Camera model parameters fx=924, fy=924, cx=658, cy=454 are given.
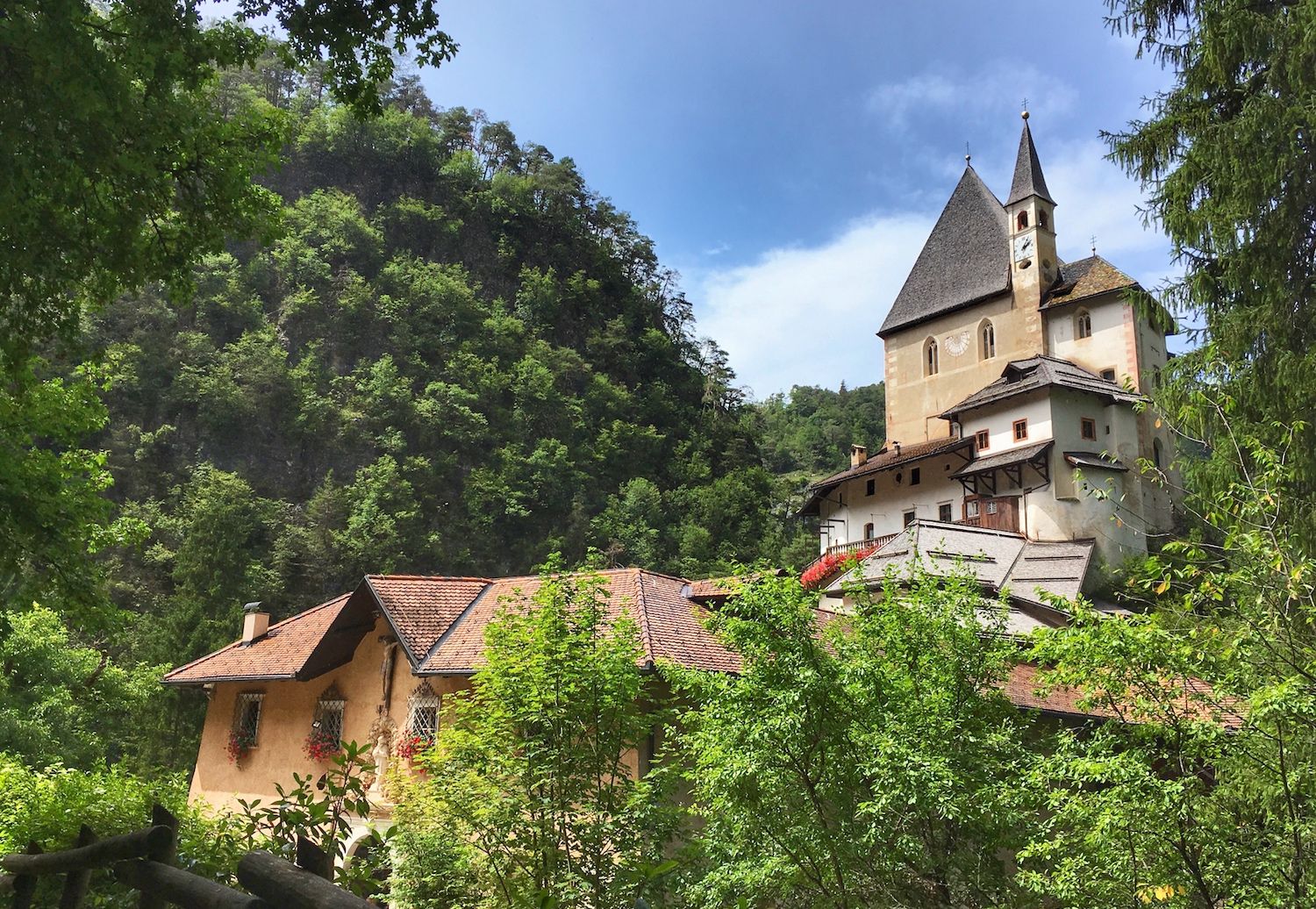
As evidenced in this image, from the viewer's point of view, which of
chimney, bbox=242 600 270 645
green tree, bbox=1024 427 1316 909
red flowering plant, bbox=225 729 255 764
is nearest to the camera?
green tree, bbox=1024 427 1316 909

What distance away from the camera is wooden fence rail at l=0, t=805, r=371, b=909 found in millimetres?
2555

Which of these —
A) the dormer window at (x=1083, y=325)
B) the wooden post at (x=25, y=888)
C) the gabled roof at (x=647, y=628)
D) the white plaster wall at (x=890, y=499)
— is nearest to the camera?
the wooden post at (x=25, y=888)

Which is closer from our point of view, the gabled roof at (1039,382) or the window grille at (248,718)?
the window grille at (248,718)

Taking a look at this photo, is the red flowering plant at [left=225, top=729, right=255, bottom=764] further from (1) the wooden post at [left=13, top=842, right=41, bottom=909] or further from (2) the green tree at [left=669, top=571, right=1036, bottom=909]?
(1) the wooden post at [left=13, top=842, right=41, bottom=909]

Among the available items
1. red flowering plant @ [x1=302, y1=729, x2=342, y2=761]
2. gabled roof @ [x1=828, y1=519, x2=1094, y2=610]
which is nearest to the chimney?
red flowering plant @ [x1=302, y1=729, x2=342, y2=761]

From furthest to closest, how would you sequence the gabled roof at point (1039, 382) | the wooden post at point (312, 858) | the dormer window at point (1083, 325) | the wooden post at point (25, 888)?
the dormer window at point (1083, 325), the gabled roof at point (1039, 382), the wooden post at point (25, 888), the wooden post at point (312, 858)

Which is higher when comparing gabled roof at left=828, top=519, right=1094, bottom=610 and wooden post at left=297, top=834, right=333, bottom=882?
gabled roof at left=828, top=519, right=1094, bottom=610

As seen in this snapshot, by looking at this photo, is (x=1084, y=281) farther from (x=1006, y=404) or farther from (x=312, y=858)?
(x=312, y=858)

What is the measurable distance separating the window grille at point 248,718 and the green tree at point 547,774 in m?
9.00

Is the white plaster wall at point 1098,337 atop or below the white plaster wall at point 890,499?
atop

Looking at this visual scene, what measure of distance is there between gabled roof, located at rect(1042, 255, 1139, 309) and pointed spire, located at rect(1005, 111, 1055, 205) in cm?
310

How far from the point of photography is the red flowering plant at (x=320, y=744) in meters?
15.4

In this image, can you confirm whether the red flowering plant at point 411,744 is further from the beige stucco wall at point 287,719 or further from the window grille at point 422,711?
the beige stucco wall at point 287,719

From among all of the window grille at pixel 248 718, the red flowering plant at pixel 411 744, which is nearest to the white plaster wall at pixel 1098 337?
the red flowering plant at pixel 411 744
